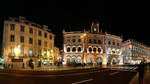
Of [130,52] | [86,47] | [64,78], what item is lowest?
[64,78]

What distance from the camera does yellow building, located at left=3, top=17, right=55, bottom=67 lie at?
115ft

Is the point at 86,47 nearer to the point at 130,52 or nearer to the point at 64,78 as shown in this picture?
the point at 130,52

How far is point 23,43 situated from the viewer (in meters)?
37.6

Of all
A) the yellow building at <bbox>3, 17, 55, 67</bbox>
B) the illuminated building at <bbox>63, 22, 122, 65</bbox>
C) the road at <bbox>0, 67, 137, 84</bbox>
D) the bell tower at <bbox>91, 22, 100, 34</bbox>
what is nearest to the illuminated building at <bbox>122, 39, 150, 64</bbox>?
the illuminated building at <bbox>63, 22, 122, 65</bbox>

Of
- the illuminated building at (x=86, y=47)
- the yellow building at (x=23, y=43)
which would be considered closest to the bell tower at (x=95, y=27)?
the illuminated building at (x=86, y=47)

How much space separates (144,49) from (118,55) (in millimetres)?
54064

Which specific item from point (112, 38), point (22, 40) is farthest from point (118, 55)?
point (22, 40)

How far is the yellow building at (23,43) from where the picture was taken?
35031mm

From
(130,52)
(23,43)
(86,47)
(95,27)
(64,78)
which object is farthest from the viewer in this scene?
(130,52)

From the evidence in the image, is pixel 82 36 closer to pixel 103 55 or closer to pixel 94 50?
pixel 94 50

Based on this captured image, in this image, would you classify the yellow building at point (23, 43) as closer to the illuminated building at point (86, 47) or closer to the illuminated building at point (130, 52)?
the illuminated building at point (86, 47)

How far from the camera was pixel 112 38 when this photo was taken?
62.2 metres

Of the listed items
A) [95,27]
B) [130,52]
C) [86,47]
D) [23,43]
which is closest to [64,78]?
[23,43]

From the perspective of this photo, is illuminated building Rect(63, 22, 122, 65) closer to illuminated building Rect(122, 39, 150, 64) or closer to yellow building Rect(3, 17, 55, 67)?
yellow building Rect(3, 17, 55, 67)
